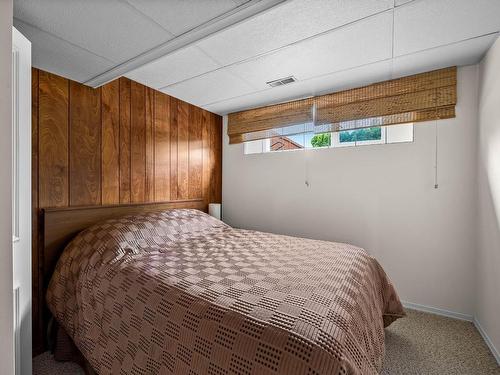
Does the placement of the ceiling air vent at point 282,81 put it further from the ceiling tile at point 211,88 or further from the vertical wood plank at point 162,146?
the vertical wood plank at point 162,146

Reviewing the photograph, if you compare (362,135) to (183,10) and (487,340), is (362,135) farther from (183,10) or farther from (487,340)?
(183,10)

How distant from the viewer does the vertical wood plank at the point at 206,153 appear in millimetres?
3283

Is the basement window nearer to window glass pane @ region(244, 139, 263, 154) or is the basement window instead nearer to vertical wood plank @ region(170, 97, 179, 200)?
window glass pane @ region(244, 139, 263, 154)

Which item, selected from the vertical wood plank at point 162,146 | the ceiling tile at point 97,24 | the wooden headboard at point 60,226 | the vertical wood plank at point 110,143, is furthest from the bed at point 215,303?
the ceiling tile at point 97,24

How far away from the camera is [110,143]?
2.30m

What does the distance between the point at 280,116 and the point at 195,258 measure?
2009 millimetres

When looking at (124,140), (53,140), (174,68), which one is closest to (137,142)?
(124,140)

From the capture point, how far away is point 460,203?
220 centimetres

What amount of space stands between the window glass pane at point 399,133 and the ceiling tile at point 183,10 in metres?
2.02

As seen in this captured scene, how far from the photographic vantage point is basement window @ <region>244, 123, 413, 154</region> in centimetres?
254

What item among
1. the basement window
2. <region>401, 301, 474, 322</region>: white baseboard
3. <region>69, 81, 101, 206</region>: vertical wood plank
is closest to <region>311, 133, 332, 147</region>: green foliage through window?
the basement window

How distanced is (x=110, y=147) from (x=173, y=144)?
715 mm

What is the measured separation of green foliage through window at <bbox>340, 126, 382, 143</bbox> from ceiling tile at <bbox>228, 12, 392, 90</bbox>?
2.63 ft

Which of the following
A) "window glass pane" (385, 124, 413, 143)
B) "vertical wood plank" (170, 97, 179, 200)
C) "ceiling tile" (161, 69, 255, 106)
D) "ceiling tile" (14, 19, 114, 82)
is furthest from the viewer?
"vertical wood plank" (170, 97, 179, 200)
